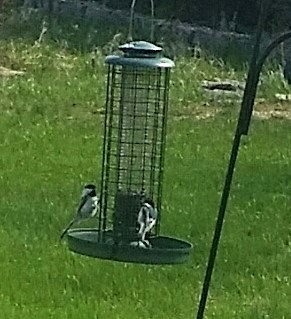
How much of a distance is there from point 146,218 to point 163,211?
11.5 ft

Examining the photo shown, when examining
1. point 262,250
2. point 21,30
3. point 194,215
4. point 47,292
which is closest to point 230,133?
point 194,215

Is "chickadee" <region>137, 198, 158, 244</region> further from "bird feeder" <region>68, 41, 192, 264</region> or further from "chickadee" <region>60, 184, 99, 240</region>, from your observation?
"chickadee" <region>60, 184, 99, 240</region>

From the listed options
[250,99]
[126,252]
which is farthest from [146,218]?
[250,99]

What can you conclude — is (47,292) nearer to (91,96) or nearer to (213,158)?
(213,158)

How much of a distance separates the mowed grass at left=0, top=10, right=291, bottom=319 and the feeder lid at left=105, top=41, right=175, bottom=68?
1.67 m

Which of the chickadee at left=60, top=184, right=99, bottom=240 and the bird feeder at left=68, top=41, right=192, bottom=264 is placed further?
the chickadee at left=60, top=184, right=99, bottom=240

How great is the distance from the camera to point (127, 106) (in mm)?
5273

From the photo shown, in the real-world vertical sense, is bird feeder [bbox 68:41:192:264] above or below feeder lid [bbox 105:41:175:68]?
below

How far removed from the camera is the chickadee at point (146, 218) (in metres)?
4.91

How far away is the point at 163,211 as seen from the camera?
27.7 feet

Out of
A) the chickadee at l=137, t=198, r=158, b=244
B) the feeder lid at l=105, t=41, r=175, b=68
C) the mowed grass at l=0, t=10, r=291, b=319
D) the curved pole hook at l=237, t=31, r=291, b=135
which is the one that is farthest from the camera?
the mowed grass at l=0, t=10, r=291, b=319

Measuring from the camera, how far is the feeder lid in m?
4.60

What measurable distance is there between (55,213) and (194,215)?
2.79ft

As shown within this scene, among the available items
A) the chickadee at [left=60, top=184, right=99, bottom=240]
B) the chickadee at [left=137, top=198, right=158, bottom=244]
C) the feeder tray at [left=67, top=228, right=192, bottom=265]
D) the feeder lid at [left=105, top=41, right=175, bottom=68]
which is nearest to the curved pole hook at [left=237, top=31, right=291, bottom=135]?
the feeder lid at [left=105, top=41, right=175, bottom=68]
